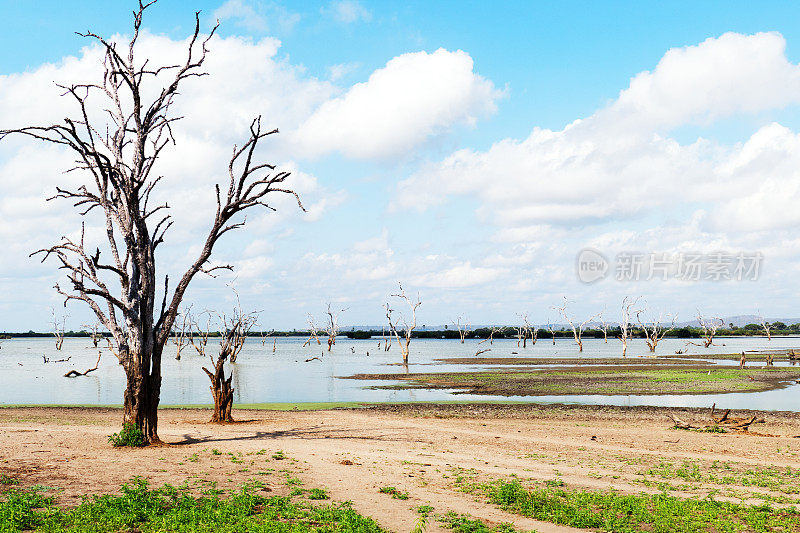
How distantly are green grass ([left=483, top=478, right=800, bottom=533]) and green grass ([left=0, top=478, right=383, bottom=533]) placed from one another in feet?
10.6

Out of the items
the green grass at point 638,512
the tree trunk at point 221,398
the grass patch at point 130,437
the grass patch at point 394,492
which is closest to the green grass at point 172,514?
the grass patch at point 394,492

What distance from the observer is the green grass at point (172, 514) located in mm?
9133

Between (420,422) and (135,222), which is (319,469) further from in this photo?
(420,422)

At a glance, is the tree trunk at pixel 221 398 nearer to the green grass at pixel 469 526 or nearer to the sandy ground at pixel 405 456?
the sandy ground at pixel 405 456

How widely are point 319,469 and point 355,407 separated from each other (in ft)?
61.0

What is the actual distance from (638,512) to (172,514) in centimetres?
786

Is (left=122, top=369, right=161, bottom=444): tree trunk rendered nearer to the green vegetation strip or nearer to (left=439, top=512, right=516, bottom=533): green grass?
(left=439, top=512, right=516, bottom=533): green grass

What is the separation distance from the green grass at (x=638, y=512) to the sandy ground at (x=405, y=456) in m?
0.50

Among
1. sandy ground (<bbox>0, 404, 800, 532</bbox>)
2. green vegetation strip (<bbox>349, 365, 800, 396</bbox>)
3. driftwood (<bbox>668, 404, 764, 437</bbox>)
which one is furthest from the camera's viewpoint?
green vegetation strip (<bbox>349, 365, 800, 396</bbox>)

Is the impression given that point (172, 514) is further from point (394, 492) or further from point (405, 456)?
point (405, 456)

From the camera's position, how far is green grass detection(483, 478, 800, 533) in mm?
10250

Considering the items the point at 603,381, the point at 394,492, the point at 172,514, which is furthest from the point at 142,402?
the point at 603,381

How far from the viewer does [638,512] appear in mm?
10852

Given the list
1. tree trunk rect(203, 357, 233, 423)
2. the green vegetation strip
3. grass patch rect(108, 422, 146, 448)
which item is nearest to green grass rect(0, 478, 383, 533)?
grass patch rect(108, 422, 146, 448)
